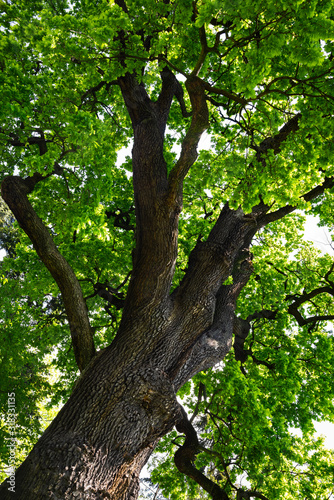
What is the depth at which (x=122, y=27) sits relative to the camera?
14.6 ft

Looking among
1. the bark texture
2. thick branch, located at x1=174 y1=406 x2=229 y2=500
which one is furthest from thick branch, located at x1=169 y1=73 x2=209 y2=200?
thick branch, located at x1=174 y1=406 x2=229 y2=500

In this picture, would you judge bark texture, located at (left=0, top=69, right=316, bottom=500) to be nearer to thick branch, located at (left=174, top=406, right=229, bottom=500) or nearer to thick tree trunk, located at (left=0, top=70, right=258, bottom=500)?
thick tree trunk, located at (left=0, top=70, right=258, bottom=500)

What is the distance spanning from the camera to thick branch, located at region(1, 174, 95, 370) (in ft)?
14.4

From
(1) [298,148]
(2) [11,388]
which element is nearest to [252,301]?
(1) [298,148]

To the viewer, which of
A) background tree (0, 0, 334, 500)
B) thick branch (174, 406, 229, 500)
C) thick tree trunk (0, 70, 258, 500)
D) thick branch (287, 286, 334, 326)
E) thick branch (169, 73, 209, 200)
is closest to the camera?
thick tree trunk (0, 70, 258, 500)

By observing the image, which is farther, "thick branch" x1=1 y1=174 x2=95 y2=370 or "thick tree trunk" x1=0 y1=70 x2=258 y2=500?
"thick branch" x1=1 y1=174 x2=95 y2=370

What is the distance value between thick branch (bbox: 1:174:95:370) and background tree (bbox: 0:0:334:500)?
0.07 feet

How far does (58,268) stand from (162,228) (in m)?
1.61

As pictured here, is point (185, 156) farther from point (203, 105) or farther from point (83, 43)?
point (83, 43)

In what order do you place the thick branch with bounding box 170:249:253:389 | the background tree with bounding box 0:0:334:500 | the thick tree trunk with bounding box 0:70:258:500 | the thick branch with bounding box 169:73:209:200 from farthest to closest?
the thick branch with bounding box 169:73:209:200
the thick branch with bounding box 170:249:253:389
the background tree with bounding box 0:0:334:500
the thick tree trunk with bounding box 0:70:258:500

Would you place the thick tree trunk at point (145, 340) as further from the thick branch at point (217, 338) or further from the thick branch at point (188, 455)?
the thick branch at point (188, 455)

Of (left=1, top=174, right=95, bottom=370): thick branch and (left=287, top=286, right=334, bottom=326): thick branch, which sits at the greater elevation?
(left=287, top=286, right=334, bottom=326): thick branch

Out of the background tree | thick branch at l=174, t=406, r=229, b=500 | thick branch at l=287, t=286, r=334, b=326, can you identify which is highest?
thick branch at l=287, t=286, r=334, b=326

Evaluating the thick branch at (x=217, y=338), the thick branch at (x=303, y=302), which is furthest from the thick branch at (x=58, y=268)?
the thick branch at (x=303, y=302)
